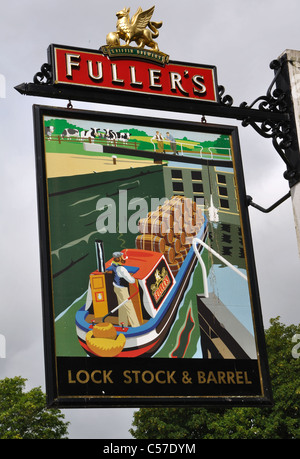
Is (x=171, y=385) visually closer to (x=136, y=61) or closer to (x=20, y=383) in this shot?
(x=136, y=61)

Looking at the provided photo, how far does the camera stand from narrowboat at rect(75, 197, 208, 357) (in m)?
9.08

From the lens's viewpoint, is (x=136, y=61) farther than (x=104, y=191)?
Yes

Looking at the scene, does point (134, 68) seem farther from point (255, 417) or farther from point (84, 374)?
point (255, 417)

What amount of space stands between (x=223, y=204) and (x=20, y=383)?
24412 millimetres

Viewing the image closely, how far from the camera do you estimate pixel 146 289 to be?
378 inches

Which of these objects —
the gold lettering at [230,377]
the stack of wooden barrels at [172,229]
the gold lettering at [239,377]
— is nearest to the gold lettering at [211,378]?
the gold lettering at [230,377]

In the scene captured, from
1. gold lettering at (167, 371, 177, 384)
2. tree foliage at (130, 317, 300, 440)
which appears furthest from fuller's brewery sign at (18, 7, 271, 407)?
tree foliage at (130, 317, 300, 440)

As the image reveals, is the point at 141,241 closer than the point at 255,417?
Yes

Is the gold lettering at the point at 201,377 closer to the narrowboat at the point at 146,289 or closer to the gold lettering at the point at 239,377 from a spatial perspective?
the gold lettering at the point at 239,377

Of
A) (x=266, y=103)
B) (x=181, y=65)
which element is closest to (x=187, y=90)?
(x=181, y=65)

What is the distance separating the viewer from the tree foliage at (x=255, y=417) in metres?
30.0

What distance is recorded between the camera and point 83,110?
10062 mm

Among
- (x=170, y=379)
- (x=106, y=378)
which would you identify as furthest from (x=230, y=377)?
(x=106, y=378)

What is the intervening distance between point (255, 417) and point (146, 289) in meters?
22.6
